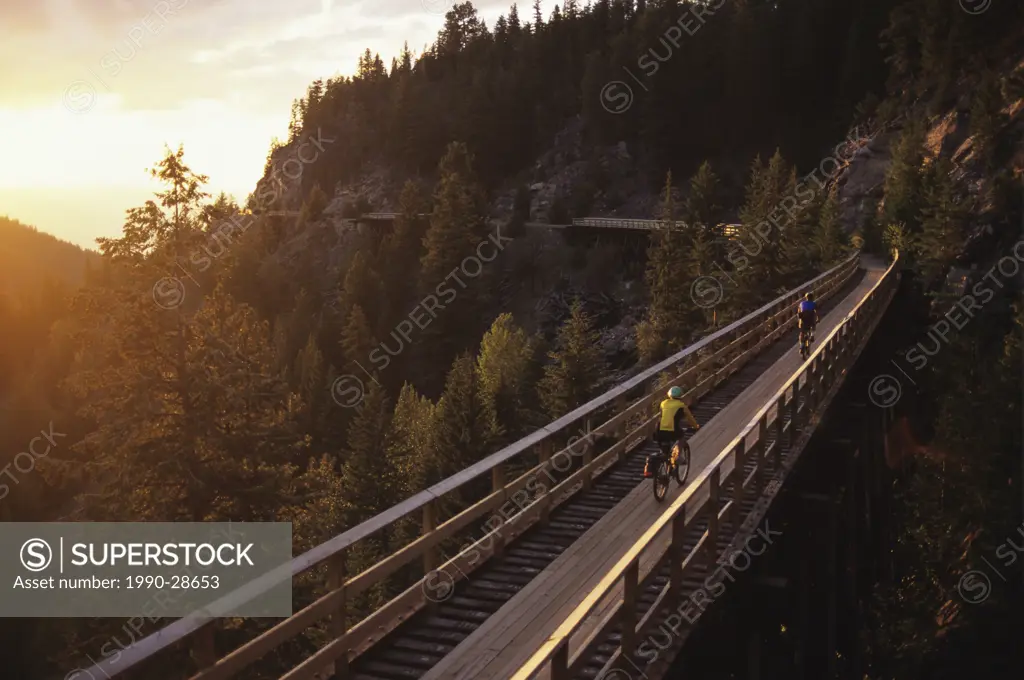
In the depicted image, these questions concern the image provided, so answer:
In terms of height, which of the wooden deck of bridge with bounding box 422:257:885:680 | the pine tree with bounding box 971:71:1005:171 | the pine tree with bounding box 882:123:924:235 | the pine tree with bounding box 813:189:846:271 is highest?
the pine tree with bounding box 971:71:1005:171

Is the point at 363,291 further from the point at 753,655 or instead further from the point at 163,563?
the point at 753,655

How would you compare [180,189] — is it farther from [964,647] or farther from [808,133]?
[808,133]

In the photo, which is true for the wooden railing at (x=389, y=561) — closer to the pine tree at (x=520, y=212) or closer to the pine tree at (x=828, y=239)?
the pine tree at (x=828, y=239)

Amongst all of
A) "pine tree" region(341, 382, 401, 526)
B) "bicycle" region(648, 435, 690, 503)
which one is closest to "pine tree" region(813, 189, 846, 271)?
"pine tree" region(341, 382, 401, 526)

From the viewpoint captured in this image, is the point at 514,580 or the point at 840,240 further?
the point at 840,240

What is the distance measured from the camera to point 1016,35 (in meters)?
66.5

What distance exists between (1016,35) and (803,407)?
68.5m

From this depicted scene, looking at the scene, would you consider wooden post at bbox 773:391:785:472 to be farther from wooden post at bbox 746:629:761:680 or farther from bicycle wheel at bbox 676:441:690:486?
wooden post at bbox 746:629:761:680

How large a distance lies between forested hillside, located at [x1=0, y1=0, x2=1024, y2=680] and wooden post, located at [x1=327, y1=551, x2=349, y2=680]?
9.97 m

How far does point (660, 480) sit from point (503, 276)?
85313mm

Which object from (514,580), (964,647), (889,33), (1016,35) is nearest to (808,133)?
(889,33)

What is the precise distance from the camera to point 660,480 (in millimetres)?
12117

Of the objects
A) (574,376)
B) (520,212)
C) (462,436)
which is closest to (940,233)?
(574,376)

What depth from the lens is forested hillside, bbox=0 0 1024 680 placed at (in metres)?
20.2
